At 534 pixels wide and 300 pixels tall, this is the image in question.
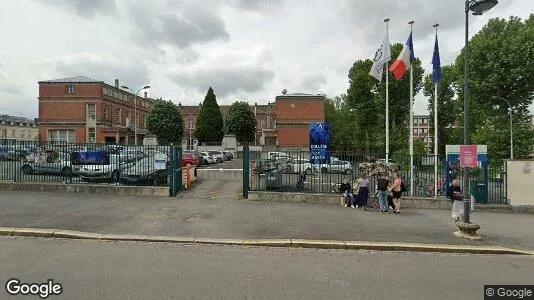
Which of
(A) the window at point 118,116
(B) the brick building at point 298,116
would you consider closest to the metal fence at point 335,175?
(B) the brick building at point 298,116

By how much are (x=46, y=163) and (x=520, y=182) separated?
2040 cm

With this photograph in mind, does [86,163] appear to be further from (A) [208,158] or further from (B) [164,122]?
(B) [164,122]

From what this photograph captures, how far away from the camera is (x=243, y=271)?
6.70 metres

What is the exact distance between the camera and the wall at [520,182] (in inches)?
578

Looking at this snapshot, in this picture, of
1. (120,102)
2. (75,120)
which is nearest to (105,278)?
(75,120)

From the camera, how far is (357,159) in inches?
603

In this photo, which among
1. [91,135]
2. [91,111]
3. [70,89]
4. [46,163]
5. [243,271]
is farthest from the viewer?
[91,135]

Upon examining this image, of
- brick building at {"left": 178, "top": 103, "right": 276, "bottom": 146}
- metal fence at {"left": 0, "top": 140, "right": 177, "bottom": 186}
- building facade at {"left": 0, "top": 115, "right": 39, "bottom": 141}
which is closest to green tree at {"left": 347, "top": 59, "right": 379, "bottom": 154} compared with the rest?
brick building at {"left": 178, "top": 103, "right": 276, "bottom": 146}

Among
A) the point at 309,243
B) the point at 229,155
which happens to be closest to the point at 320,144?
the point at 309,243

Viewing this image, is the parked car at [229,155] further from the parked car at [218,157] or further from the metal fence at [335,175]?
the metal fence at [335,175]

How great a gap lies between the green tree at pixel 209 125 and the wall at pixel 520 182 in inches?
2214

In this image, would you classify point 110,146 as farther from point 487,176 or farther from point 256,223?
point 487,176

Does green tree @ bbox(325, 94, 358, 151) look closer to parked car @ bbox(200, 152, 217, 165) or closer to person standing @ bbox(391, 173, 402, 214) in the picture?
parked car @ bbox(200, 152, 217, 165)

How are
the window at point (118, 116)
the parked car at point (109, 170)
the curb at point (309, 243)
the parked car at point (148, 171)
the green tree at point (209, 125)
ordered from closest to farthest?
the curb at point (309, 243) < the parked car at point (148, 171) < the parked car at point (109, 170) < the window at point (118, 116) < the green tree at point (209, 125)
